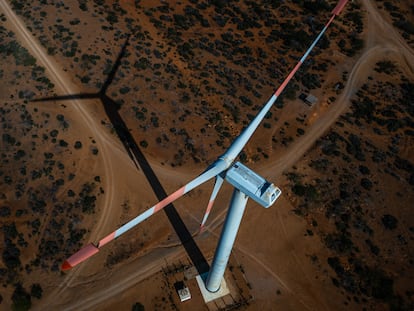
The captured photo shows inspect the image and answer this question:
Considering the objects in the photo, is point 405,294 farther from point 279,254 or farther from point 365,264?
point 279,254

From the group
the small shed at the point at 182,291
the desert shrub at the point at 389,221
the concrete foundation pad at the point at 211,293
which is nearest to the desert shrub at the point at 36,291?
the small shed at the point at 182,291

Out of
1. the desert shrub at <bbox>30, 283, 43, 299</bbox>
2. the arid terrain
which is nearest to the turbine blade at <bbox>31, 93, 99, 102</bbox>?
the arid terrain

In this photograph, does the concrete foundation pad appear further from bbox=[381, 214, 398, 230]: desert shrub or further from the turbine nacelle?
bbox=[381, 214, 398, 230]: desert shrub

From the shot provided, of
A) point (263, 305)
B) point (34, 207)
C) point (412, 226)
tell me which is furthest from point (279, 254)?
point (34, 207)

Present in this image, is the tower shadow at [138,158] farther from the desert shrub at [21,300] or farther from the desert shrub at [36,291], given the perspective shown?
the desert shrub at [21,300]

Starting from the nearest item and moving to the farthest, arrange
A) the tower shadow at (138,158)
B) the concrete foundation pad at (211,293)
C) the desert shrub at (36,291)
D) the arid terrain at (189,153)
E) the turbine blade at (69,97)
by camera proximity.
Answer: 1. the desert shrub at (36,291)
2. the concrete foundation pad at (211,293)
3. the arid terrain at (189,153)
4. the tower shadow at (138,158)
5. the turbine blade at (69,97)

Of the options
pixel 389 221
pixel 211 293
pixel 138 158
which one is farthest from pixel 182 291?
pixel 389 221

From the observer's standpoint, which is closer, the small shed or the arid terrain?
the small shed
